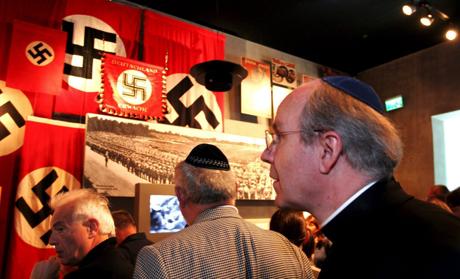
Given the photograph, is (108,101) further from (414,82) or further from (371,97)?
(414,82)

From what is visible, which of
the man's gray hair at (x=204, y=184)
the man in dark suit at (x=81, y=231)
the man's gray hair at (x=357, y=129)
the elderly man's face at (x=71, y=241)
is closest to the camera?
the man's gray hair at (x=357, y=129)

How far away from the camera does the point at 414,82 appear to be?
6648 millimetres

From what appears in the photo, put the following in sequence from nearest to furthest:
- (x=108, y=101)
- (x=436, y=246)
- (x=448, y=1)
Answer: (x=436, y=246), (x=108, y=101), (x=448, y=1)

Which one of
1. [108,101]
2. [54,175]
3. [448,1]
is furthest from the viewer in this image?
[448,1]

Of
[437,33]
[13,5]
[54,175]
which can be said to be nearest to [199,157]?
[54,175]

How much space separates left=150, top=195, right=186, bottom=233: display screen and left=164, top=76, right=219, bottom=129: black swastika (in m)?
1.24

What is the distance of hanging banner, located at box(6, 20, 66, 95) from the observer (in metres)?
3.91

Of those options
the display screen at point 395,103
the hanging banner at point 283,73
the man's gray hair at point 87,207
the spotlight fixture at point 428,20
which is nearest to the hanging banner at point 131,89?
the hanging banner at point 283,73

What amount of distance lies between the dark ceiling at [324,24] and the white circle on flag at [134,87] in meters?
1.19

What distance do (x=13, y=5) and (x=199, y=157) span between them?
351 centimetres

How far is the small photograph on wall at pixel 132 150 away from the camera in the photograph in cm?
412

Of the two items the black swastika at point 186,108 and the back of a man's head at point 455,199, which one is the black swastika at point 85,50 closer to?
the black swastika at point 186,108

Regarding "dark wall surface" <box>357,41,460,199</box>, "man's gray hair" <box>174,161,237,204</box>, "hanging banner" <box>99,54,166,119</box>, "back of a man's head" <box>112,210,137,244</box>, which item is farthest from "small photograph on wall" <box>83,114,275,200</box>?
"dark wall surface" <box>357,41,460,199</box>

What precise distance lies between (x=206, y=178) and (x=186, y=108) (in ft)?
11.7
